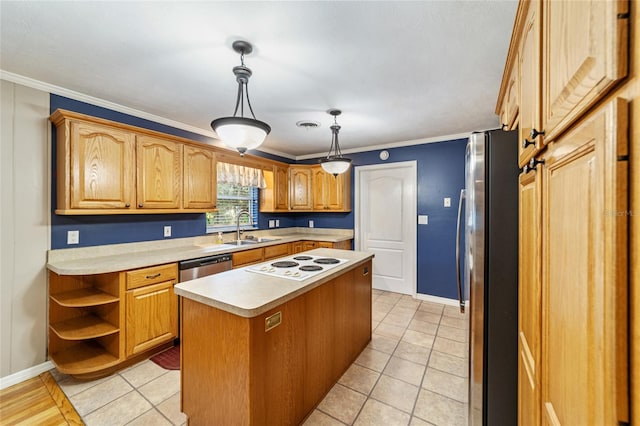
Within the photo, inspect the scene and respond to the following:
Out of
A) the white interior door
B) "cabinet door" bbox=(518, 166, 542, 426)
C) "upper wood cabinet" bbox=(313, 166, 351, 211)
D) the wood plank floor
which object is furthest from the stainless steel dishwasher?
"cabinet door" bbox=(518, 166, 542, 426)

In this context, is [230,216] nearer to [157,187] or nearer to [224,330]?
[157,187]

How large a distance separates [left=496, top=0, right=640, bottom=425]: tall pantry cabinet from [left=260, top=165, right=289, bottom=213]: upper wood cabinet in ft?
12.7

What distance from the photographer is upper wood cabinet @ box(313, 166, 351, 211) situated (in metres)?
4.57

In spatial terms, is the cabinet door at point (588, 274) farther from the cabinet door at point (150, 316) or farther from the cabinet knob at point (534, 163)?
the cabinet door at point (150, 316)

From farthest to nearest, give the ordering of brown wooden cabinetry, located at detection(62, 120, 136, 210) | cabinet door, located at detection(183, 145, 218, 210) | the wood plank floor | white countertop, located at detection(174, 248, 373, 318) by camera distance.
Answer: cabinet door, located at detection(183, 145, 218, 210), brown wooden cabinetry, located at detection(62, 120, 136, 210), the wood plank floor, white countertop, located at detection(174, 248, 373, 318)

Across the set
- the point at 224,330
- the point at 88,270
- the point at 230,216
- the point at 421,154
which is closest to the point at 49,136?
the point at 88,270

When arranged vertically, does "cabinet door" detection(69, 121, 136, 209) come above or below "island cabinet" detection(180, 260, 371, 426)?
above

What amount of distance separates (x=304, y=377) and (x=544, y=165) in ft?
5.57

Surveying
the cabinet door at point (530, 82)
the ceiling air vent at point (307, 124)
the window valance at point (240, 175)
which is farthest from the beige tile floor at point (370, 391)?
the ceiling air vent at point (307, 124)

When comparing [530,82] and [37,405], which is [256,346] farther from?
[37,405]

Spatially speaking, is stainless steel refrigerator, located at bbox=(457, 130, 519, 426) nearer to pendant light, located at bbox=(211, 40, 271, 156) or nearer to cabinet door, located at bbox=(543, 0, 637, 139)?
cabinet door, located at bbox=(543, 0, 637, 139)

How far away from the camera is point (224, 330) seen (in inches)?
55.1

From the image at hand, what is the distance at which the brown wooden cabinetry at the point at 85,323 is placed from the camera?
84.1 inches

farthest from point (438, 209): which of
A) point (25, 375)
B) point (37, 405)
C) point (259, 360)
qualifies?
point (25, 375)
